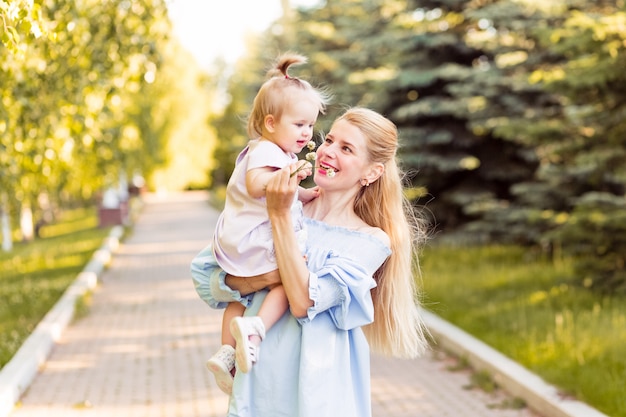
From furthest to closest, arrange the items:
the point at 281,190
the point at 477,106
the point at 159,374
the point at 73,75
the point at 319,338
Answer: the point at 477,106, the point at 73,75, the point at 159,374, the point at 319,338, the point at 281,190

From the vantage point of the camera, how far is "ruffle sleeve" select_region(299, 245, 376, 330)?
10.2 ft

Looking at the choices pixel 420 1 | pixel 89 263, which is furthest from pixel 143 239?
pixel 420 1

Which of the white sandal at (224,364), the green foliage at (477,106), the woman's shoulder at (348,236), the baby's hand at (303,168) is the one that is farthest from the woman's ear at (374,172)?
the green foliage at (477,106)

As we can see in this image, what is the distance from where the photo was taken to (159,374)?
859 cm

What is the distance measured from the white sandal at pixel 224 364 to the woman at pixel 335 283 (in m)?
0.07

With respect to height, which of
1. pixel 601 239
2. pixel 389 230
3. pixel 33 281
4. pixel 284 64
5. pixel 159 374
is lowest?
pixel 33 281

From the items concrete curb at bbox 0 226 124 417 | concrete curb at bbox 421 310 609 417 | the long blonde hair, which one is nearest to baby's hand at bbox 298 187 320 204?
the long blonde hair

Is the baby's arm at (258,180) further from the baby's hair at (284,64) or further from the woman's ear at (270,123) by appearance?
the baby's hair at (284,64)

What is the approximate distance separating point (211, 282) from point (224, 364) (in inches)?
11.1

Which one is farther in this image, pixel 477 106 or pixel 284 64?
pixel 477 106

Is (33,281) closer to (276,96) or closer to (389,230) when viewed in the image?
(389,230)

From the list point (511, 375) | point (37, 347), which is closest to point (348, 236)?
point (511, 375)

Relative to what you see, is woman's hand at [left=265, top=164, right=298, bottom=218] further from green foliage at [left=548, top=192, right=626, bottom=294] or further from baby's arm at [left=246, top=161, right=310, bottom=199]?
green foliage at [left=548, top=192, right=626, bottom=294]

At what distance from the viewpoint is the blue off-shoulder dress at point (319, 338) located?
3.12m
